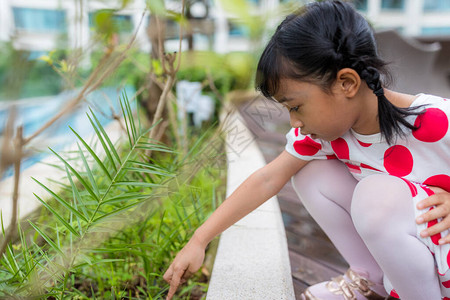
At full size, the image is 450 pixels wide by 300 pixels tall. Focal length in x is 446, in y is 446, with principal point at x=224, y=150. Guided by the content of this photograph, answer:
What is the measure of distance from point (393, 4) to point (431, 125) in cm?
1512

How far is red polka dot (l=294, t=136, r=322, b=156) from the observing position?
1.13 metres

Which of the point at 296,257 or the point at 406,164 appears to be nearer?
the point at 406,164

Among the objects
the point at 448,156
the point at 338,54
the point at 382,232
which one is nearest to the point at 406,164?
the point at 448,156

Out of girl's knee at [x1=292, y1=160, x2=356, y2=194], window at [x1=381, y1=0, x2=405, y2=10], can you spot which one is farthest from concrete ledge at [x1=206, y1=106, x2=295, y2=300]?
window at [x1=381, y1=0, x2=405, y2=10]

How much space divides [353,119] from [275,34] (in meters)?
0.25

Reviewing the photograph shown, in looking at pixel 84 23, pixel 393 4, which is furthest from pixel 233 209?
pixel 393 4

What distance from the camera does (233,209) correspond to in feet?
3.54

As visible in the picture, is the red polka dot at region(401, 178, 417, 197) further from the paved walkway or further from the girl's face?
the paved walkway

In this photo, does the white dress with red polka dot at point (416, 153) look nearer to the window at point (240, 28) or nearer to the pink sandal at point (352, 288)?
the pink sandal at point (352, 288)

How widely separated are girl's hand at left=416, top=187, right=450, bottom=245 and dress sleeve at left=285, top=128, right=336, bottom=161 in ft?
0.94

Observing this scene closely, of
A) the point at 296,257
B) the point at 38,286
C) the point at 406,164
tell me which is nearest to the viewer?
the point at 38,286

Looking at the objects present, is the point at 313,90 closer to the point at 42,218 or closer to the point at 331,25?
the point at 331,25

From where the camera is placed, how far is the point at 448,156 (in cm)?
96

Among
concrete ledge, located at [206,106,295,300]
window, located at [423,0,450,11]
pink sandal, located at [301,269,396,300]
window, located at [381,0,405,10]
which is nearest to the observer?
concrete ledge, located at [206,106,295,300]
